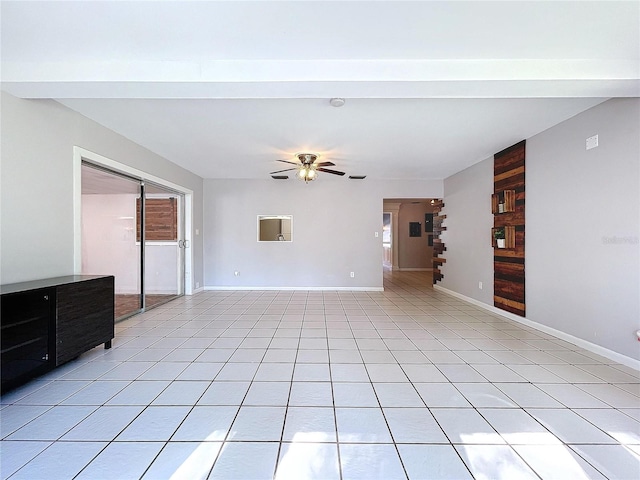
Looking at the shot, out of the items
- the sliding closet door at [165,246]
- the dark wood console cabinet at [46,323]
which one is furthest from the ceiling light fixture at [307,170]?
the dark wood console cabinet at [46,323]

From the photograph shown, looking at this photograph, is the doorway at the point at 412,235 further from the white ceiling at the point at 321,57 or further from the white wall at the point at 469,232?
the white ceiling at the point at 321,57

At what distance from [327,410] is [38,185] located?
3.25m

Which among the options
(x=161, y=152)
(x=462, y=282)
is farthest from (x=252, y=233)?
(x=462, y=282)

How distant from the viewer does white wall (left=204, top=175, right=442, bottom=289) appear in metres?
6.48

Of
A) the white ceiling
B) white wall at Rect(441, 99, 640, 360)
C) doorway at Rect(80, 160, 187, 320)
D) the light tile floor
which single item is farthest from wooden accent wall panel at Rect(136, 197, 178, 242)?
white wall at Rect(441, 99, 640, 360)

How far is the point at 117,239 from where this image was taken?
4.90m

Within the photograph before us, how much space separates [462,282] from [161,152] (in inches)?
238

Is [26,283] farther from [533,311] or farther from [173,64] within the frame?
[533,311]

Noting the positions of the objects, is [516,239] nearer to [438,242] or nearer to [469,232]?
[469,232]

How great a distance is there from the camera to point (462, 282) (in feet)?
18.6

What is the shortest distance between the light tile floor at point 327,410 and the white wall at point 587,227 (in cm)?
39

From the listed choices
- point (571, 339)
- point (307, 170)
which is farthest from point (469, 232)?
point (307, 170)

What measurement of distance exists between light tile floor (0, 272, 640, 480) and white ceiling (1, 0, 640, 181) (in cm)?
242

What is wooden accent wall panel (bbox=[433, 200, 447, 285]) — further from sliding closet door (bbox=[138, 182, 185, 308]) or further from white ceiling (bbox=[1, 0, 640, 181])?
sliding closet door (bbox=[138, 182, 185, 308])
